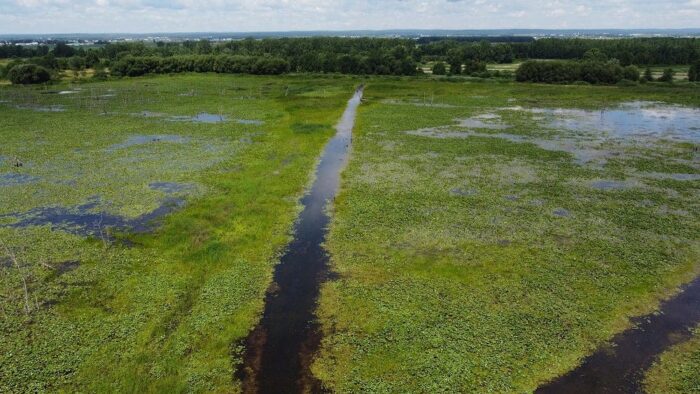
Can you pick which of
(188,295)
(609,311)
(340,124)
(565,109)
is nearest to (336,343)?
(188,295)

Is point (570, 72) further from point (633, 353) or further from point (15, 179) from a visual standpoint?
point (15, 179)

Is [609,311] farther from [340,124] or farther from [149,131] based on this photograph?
[149,131]

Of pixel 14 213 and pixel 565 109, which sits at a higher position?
pixel 565 109

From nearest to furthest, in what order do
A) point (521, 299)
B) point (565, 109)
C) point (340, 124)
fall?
point (521, 299) < point (340, 124) < point (565, 109)

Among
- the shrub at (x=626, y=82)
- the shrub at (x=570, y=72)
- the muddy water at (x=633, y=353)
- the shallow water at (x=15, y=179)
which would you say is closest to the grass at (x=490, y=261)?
the muddy water at (x=633, y=353)

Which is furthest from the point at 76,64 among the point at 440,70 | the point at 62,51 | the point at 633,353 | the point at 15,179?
the point at 633,353

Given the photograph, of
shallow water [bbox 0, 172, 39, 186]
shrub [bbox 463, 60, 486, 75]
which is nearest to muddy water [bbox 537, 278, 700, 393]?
shallow water [bbox 0, 172, 39, 186]
